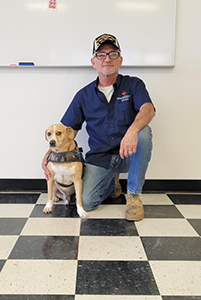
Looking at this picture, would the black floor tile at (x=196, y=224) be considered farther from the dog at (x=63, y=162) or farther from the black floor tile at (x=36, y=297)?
the black floor tile at (x=36, y=297)

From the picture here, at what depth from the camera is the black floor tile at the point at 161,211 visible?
1717mm

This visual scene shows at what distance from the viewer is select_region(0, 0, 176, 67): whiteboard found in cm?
198

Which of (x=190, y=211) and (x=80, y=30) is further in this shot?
(x=80, y=30)

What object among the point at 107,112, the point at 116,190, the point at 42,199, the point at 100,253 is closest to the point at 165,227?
the point at 100,253

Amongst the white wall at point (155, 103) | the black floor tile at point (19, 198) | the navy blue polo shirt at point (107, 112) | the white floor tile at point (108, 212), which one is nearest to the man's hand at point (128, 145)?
the navy blue polo shirt at point (107, 112)

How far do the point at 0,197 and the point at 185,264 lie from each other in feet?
4.53

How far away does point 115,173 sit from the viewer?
191cm

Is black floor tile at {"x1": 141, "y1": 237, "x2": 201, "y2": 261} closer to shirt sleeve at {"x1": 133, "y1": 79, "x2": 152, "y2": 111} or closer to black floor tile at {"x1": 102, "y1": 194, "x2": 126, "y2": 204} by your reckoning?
black floor tile at {"x1": 102, "y1": 194, "x2": 126, "y2": 204}

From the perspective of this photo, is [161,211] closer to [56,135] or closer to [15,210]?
[56,135]

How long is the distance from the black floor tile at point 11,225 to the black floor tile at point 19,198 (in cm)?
31

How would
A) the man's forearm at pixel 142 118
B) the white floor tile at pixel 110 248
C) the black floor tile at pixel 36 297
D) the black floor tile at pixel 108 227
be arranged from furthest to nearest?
1. the man's forearm at pixel 142 118
2. the black floor tile at pixel 108 227
3. the white floor tile at pixel 110 248
4. the black floor tile at pixel 36 297

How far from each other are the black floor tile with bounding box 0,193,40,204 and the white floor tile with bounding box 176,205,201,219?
3.24ft

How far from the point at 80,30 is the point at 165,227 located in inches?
56.2

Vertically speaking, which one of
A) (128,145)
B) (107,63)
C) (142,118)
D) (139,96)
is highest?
(107,63)
